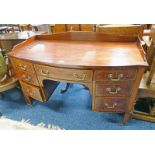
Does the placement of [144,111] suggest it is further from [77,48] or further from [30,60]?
[30,60]

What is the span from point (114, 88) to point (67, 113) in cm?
73

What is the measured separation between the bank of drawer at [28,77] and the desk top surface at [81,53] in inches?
7.4

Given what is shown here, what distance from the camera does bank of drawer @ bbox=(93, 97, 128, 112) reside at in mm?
1310

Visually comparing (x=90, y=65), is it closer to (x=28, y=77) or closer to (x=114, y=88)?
(x=114, y=88)

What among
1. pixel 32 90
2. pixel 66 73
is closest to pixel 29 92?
pixel 32 90

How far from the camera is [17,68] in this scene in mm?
Result: 1442

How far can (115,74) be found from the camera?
112 centimetres

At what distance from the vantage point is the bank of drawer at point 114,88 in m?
1.18

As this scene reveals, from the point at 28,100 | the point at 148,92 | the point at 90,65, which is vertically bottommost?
the point at 28,100

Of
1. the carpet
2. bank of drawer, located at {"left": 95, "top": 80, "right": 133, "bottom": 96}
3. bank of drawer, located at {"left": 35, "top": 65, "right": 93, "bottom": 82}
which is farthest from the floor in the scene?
bank of drawer, located at {"left": 35, "top": 65, "right": 93, "bottom": 82}

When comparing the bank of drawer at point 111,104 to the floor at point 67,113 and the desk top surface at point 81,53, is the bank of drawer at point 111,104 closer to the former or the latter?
the floor at point 67,113

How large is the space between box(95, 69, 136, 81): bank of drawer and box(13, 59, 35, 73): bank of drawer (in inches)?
23.9

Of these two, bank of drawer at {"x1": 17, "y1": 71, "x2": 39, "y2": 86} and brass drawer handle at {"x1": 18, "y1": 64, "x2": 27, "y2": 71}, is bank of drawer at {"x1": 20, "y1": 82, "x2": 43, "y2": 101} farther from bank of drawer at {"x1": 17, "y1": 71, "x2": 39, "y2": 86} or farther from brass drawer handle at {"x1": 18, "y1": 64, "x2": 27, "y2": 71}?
brass drawer handle at {"x1": 18, "y1": 64, "x2": 27, "y2": 71}
